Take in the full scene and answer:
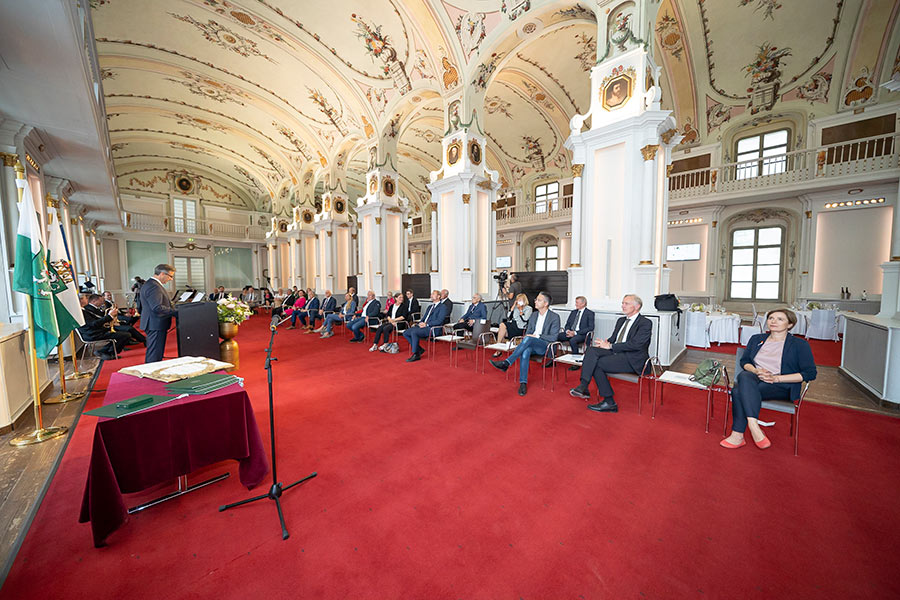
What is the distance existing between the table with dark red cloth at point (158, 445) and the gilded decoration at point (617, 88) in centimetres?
638

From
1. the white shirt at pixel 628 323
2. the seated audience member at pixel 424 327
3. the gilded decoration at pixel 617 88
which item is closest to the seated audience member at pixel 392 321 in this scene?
the seated audience member at pixel 424 327

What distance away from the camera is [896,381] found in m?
3.48

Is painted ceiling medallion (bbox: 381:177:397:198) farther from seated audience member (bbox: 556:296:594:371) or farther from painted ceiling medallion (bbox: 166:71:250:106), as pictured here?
seated audience member (bbox: 556:296:594:371)

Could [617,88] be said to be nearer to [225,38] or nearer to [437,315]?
[437,315]

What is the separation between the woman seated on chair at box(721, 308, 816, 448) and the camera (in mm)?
2684

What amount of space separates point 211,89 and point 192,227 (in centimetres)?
1027

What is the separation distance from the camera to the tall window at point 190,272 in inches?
720

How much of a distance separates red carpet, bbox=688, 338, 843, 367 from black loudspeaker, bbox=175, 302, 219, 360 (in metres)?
8.50

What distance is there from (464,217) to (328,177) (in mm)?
7614

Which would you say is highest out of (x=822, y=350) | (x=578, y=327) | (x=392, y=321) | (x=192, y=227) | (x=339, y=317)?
(x=192, y=227)

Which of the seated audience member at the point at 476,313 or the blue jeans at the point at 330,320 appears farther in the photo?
the blue jeans at the point at 330,320

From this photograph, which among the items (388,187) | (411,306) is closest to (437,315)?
(411,306)

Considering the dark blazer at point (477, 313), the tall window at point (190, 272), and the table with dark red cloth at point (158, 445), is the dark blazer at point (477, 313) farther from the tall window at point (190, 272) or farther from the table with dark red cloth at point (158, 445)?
the tall window at point (190, 272)

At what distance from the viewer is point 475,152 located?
794cm
